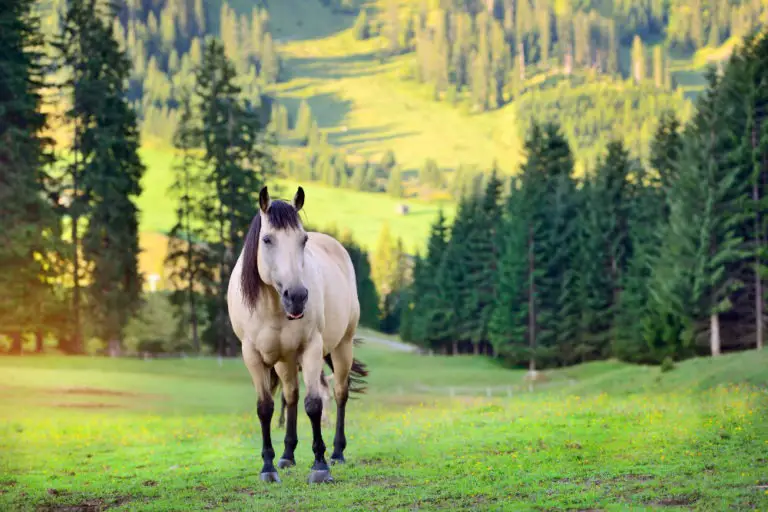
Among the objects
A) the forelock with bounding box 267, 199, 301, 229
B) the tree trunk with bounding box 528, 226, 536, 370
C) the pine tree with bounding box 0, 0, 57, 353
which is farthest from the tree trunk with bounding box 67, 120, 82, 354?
the forelock with bounding box 267, 199, 301, 229

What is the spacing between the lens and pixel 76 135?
64562mm

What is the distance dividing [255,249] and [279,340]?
1280 millimetres

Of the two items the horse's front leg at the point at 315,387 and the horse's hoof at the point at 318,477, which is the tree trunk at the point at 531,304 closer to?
the horse's front leg at the point at 315,387

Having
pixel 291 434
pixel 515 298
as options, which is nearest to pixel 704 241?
pixel 515 298

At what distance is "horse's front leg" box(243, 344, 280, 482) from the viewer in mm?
13664

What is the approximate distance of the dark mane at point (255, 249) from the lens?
13.1 meters

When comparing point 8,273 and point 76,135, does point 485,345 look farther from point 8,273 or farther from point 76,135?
point 8,273

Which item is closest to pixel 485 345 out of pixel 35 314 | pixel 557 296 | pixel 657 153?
pixel 557 296

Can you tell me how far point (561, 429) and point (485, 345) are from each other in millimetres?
72740

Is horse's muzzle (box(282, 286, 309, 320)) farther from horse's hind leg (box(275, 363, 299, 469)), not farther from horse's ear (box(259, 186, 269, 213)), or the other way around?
horse's hind leg (box(275, 363, 299, 469))

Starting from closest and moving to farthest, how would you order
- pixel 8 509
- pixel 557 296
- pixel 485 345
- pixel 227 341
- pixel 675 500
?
pixel 675 500
pixel 8 509
pixel 227 341
pixel 557 296
pixel 485 345

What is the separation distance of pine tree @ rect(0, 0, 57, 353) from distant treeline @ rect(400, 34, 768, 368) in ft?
113

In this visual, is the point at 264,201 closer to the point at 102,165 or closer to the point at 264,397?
the point at 264,397

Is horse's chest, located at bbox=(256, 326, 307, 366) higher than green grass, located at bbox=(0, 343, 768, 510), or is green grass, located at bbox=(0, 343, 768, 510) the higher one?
horse's chest, located at bbox=(256, 326, 307, 366)
